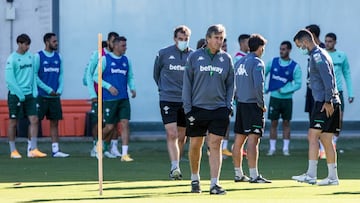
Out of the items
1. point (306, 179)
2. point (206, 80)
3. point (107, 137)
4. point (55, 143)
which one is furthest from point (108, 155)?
point (206, 80)

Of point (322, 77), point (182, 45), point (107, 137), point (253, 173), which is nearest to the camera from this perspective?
point (322, 77)

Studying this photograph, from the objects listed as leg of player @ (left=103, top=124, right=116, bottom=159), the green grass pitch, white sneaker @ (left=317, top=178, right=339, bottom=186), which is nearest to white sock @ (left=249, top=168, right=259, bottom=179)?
the green grass pitch

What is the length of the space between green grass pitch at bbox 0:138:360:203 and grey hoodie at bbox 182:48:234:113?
111 cm

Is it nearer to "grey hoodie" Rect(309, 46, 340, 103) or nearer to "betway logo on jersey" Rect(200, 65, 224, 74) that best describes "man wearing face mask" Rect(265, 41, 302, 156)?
"grey hoodie" Rect(309, 46, 340, 103)

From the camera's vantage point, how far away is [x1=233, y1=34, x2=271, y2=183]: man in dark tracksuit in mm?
15797

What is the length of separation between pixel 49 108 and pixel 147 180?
5.83 m

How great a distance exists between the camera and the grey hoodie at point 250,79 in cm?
1580

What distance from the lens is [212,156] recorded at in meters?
13.8

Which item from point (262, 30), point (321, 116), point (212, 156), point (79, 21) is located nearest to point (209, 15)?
point (262, 30)

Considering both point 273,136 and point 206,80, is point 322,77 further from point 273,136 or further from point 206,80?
point 273,136

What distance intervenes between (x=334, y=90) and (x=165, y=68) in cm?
271

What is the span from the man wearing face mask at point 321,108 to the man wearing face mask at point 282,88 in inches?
223

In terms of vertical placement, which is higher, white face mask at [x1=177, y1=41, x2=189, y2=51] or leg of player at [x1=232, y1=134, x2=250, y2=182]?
white face mask at [x1=177, y1=41, x2=189, y2=51]

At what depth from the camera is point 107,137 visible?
20.9 metres
